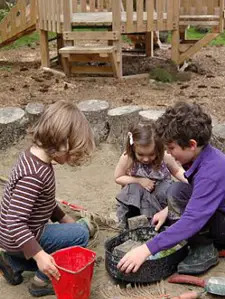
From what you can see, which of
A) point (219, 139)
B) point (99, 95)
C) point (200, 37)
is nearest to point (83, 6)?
point (99, 95)

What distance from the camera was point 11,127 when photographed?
17.8 ft

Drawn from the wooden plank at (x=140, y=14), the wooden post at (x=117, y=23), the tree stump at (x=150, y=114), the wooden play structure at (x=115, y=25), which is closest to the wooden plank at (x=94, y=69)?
the wooden play structure at (x=115, y=25)

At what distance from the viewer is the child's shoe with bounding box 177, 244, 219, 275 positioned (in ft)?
9.87

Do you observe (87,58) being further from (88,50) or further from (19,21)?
(19,21)

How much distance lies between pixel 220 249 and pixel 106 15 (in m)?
5.22

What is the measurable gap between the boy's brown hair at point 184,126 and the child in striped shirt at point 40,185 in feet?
1.25

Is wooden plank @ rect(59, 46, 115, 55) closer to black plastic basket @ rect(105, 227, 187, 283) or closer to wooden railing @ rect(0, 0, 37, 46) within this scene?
wooden railing @ rect(0, 0, 37, 46)

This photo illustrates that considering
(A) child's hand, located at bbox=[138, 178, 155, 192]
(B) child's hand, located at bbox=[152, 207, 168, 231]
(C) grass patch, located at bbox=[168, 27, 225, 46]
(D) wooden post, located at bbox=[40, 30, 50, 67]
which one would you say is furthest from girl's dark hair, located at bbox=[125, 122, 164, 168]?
(C) grass patch, located at bbox=[168, 27, 225, 46]

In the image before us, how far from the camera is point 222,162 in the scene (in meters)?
2.91

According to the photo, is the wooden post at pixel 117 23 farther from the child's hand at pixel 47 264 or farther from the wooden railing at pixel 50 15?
the child's hand at pixel 47 264

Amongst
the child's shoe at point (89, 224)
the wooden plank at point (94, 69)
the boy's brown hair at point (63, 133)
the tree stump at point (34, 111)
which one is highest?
the boy's brown hair at point (63, 133)

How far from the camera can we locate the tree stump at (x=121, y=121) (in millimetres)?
5355

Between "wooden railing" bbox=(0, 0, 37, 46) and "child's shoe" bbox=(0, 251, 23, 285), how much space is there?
572 cm

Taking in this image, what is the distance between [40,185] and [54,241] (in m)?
0.38
